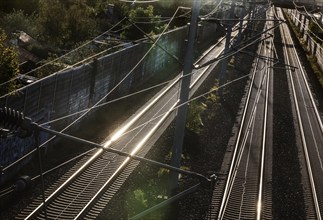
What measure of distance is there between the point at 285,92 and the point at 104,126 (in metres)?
14.4

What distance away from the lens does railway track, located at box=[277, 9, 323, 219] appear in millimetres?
14247

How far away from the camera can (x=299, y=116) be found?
23.6 m

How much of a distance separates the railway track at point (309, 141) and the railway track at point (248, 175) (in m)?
1.26

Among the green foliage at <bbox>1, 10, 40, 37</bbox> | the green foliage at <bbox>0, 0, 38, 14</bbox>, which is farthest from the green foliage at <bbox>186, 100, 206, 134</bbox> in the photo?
the green foliage at <bbox>0, 0, 38, 14</bbox>

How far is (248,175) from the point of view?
1527 cm

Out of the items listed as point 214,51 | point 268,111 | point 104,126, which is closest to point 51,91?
point 104,126

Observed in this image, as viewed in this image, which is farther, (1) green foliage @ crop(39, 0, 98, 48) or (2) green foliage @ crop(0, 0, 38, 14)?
(2) green foliage @ crop(0, 0, 38, 14)

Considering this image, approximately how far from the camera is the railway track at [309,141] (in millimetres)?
14247

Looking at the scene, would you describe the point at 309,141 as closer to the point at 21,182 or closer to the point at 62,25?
the point at 21,182

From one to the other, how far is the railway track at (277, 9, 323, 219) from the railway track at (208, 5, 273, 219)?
126cm

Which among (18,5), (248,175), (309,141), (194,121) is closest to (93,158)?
(248,175)

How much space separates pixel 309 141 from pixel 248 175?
5705 mm

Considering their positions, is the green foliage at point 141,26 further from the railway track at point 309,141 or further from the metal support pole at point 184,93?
the metal support pole at point 184,93

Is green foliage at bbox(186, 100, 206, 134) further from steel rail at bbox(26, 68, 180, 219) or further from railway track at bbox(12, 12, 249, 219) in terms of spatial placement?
steel rail at bbox(26, 68, 180, 219)
